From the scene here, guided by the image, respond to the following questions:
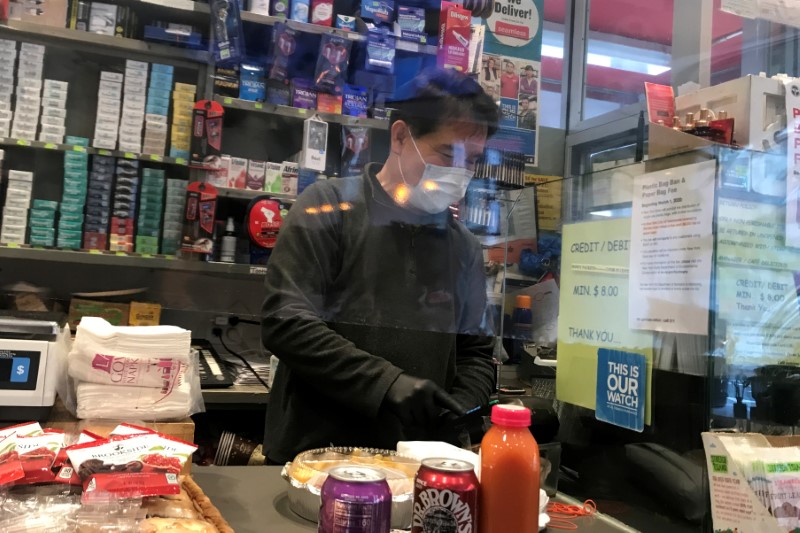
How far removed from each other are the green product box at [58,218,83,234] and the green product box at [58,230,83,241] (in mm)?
11

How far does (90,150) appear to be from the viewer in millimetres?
2457

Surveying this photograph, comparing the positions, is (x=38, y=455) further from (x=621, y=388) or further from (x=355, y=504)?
(x=621, y=388)

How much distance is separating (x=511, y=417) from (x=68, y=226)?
2185 millimetres

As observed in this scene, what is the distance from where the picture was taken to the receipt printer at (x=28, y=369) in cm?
119

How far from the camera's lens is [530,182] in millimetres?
1440

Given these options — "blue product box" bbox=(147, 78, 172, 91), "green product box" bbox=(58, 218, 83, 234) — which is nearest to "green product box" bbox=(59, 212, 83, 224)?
"green product box" bbox=(58, 218, 83, 234)

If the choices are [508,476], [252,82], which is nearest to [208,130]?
[252,82]

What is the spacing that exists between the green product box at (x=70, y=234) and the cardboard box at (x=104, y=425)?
1087 mm

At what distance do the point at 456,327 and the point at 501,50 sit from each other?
2.10 ft

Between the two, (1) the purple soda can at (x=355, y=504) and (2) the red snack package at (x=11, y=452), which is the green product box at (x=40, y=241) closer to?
(2) the red snack package at (x=11, y=452)

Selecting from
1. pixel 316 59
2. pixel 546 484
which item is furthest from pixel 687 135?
pixel 316 59

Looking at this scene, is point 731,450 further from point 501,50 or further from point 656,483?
point 501,50

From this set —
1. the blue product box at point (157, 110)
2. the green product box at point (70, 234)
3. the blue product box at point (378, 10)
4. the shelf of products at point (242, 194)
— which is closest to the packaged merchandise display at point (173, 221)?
the shelf of products at point (242, 194)

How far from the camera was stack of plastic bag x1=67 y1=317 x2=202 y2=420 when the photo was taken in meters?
1.25
